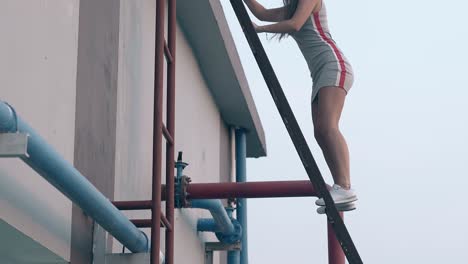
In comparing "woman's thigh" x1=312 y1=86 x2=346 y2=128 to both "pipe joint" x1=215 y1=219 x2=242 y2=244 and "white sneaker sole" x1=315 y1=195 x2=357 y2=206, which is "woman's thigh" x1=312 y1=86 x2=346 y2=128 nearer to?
"white sneaker sole" x1=315 y1=195 x2=357 y2=206

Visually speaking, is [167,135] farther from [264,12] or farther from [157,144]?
[264,12]

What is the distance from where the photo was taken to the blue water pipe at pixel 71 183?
5.21 metres

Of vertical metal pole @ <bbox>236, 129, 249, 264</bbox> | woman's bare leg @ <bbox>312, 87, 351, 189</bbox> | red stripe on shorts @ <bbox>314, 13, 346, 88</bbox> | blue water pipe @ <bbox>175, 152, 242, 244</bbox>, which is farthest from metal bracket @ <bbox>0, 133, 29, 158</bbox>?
vertical metal pole @ <bbox>236, 129, 249, 264</bbox>

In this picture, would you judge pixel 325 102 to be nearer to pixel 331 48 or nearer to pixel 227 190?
pixel 331 48

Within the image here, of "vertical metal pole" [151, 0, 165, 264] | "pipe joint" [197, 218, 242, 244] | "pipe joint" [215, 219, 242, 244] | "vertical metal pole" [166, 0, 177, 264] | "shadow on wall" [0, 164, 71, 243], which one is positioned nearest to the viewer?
"shadow on wall" [0, 164, 71, 243]

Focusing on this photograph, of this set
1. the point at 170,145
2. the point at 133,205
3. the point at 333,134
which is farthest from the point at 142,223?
the point at 333,134

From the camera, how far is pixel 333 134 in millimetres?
7266

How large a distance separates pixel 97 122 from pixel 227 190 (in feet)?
4.82

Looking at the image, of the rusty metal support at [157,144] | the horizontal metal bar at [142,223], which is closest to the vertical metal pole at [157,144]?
the rusty metal support at [157,144]

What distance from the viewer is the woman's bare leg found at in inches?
285

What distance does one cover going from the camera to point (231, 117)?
41.0ft

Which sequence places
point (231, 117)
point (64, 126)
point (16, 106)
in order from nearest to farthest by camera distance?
point (16, 106) → point (64, 126) → point (231, 117)

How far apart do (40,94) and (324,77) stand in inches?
83.9

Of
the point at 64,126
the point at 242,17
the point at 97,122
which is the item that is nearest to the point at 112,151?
the point at 97,122
